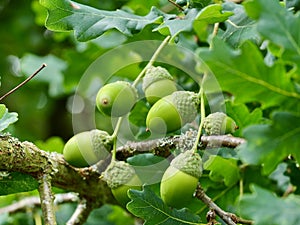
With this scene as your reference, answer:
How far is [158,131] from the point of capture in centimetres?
116

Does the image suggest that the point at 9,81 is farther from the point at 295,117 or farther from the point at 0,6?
the point at 295,117

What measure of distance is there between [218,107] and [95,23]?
0.32 metres

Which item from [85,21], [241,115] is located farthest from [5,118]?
[241,115]

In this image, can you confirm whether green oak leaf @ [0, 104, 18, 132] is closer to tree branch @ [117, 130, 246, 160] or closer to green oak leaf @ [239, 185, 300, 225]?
tree branch @ [117, 130, 246, 160]

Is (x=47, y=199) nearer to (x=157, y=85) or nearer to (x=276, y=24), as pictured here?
(x=157, y=85)

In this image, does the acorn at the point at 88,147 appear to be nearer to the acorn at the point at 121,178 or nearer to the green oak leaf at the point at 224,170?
the acorn at the point at 121,178

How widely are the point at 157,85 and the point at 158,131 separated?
0.09m

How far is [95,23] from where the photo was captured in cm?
126

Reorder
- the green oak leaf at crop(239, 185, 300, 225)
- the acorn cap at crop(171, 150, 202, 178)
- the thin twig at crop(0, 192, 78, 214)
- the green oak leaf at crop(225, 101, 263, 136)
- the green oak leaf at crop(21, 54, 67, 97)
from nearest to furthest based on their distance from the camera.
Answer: the green oak leaf at crop(239, 185, 300, 225) → the acorn cap at crop(171, 150, 202, 178) → the green oak leaf at crop(225, 101, 263, 136) → the thin twig at crop(0, 192, 78, 214) → the green oak leaf at crop(21, 54, 67, 97)

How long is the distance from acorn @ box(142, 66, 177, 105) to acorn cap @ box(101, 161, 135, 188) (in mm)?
132

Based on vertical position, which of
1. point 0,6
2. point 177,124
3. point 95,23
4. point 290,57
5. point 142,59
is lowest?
point 0,6

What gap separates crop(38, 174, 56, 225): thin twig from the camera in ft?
3.56

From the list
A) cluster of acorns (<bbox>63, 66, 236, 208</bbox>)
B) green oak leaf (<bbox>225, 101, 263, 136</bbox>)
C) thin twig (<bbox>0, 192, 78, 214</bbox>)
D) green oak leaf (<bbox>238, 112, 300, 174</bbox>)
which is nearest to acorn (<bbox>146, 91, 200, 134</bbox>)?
cluster of acorns (<bbox>63, 66, 236, 208</bbox>)

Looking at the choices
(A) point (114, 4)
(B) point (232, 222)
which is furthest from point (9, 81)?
(B) point (232, 222)
